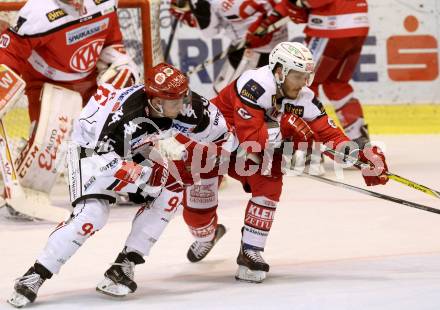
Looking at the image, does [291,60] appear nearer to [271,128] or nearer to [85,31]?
[271,128]

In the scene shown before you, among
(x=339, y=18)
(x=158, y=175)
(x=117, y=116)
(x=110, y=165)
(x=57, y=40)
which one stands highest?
(x=117, y=116)

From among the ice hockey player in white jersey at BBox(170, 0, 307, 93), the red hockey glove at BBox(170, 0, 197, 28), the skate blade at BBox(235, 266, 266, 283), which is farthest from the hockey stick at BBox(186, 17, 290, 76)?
the skate blade at BBox(235, 266, 266, 283)

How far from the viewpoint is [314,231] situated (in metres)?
5.44

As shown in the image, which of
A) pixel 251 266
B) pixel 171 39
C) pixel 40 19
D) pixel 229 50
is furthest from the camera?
pixel 171 39

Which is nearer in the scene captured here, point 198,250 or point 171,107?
point 171,107

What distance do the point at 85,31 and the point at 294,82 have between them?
5.88 ft

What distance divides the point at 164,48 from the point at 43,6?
190 centimetres

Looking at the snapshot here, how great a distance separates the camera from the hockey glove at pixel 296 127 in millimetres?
4562

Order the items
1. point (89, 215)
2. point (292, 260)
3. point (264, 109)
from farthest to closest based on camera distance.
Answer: point (292, 260), point (264, 109), point (89, 215)

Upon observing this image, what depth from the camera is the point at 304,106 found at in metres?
4.62

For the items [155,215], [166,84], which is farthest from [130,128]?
[155,215]

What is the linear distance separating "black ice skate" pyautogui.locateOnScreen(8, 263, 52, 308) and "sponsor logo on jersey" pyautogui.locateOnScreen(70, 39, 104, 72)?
2.14 metres

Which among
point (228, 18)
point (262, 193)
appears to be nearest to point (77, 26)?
point (228, 18)

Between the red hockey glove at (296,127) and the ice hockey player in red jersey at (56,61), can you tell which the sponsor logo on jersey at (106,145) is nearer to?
the red hockey glove at (296,127)
